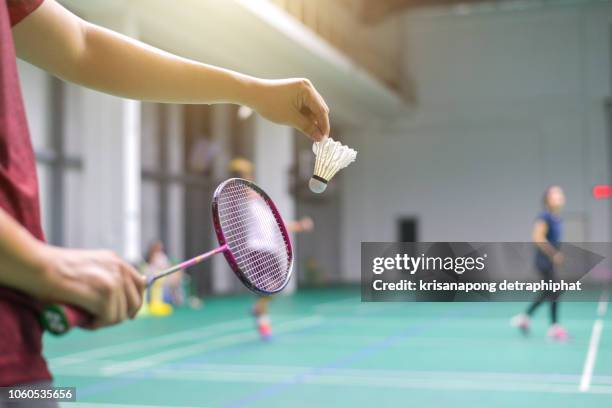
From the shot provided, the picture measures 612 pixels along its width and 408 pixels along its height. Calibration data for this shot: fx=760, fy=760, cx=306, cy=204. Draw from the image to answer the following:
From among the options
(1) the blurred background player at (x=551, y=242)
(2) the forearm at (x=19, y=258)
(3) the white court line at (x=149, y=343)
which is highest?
(2) the forearm at (x=19, y=258)

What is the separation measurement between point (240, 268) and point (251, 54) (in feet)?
42.3

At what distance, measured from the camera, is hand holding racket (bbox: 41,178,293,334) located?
52.9 inches

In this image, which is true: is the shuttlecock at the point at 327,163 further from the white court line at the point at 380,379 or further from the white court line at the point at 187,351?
the white court line at the point at 187,351

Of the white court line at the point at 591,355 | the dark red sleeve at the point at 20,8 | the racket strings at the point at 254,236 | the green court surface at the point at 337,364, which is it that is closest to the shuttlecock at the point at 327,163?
the racket strings at the point at 254,236

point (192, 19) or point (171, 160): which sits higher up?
point (192, 19)

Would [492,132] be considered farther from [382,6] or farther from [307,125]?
[307,125]

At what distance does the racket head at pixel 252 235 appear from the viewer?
1349mm

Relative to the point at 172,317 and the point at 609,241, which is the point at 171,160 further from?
the point at 609,241

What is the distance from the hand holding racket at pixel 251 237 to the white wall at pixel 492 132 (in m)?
20.0

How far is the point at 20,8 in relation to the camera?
0.97 metres

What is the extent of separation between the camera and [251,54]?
13.9m

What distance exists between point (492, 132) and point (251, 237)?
67.0 feet

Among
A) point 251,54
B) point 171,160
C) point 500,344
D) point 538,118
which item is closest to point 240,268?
point 500,344

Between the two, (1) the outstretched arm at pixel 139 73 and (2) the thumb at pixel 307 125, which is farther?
(2) the thumb at pixel 307 125
